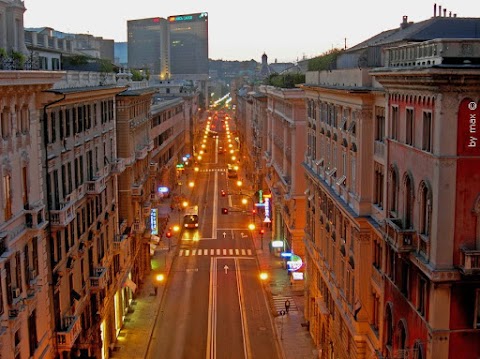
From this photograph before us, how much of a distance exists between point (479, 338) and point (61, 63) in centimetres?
4038

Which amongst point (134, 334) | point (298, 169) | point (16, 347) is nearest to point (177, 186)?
point (298, 169)

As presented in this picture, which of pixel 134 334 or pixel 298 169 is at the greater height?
pixel 298 169

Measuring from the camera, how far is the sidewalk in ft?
174

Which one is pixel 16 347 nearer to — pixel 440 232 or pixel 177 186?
pixel 440 232

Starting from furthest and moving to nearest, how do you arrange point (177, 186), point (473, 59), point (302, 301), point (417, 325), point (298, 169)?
point (177, 186)
point (298, 169)
point (302, 301)
point (417, 325)
point (473, 59)

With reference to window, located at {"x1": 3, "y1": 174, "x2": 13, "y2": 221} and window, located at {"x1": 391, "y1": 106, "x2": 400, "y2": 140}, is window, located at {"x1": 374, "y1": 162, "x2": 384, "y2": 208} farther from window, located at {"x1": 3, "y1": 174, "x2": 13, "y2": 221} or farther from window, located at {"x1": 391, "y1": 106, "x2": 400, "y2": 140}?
window, located at {"x1": 3, "y1": 174, "x2": 13, "y2": 221}

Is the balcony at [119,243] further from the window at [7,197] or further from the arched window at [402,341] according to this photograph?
the arched window at [402,341]

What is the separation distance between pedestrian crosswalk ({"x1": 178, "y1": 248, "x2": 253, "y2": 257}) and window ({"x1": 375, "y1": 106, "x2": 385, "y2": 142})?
156 feet

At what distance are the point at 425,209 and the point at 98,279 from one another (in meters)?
26.1

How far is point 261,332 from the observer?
5734 centimetres

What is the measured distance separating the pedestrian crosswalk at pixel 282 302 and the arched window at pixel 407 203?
109 feet

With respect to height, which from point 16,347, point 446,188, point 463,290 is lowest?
point 16,347

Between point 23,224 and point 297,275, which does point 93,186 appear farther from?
point 297,275

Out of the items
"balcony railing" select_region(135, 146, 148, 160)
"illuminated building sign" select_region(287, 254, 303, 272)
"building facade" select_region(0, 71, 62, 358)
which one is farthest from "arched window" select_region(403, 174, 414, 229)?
"balcony railing" select_region(135, 146, 148, 160)
